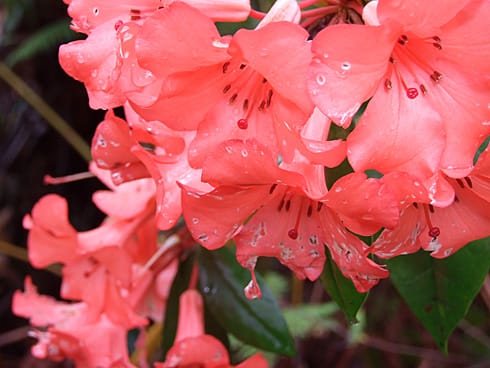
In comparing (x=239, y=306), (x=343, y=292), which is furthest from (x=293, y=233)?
(x=239, y=306)

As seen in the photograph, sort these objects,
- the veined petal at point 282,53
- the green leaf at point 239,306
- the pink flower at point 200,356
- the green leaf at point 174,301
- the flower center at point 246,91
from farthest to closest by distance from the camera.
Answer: the green leaf at point 174,301, the green leaf at point 239,306, the pink flower at point 200,356, the flower center at point 246,91, the veined petal at point 282,53

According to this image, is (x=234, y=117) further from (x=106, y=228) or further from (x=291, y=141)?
(x=106, y=228)

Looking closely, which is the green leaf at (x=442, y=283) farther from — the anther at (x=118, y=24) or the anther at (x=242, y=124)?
the anther at (x=118, y=24)

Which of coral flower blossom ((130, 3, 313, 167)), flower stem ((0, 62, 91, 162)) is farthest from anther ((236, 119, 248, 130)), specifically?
flower stem ((0, 62, 91, 162))

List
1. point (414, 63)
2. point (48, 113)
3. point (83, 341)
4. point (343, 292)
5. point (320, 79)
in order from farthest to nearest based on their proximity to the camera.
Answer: point (48, 113) < point (83, 341) < point (343, 292) < point (414, 63) < point (320, 79)

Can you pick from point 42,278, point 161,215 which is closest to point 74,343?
point 161,215

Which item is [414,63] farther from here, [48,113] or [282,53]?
[48,113]

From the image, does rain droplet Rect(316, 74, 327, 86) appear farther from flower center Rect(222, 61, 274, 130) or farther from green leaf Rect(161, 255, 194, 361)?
green leaf Rect(161, 255, 194, 361)

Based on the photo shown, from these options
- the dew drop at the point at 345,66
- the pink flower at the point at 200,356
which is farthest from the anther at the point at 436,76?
→ the pink flower at the point at 200,356
